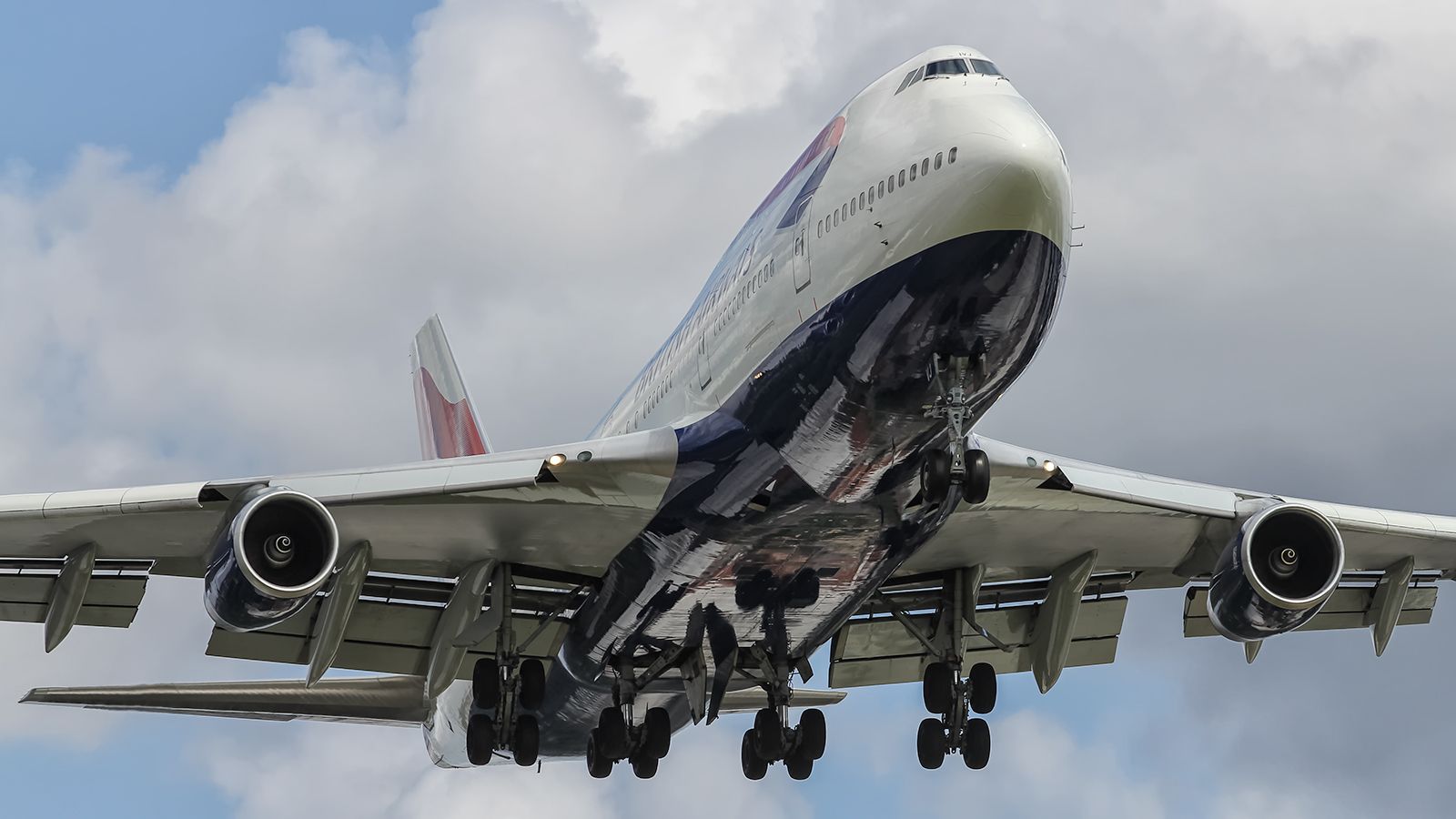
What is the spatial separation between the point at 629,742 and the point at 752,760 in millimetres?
1751

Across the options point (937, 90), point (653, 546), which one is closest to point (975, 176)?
point (937, 90)

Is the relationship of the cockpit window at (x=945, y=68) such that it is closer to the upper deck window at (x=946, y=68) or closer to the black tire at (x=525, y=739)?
the upper deck window at (x=946, y=68)

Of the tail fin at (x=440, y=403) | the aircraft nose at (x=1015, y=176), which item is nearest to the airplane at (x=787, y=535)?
the aircraft nose at (x=1015, y=176)

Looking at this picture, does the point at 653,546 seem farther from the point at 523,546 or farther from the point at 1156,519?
the point at 1156,519

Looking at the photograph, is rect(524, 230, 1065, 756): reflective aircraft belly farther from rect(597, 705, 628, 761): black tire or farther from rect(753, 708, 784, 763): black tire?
rect(753, 708, 784, 763): black tire

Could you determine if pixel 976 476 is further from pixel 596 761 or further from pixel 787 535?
pixel 596 761

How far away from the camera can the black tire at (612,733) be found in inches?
920

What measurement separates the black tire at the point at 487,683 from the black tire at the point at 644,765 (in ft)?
8.13

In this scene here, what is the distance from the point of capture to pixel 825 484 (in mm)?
17656

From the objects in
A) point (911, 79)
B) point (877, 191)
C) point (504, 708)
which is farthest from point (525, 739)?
point (911, 79)

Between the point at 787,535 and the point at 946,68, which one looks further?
the point at 787,535

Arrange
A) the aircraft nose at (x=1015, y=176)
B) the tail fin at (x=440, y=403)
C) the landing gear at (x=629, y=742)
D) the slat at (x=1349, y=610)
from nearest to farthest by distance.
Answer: the aircraft nose at (x=1015, y=176), the landing gear at (x=629, y=742), the slat at (x=1349, y=610), the tail fin at (x=440, y=403)

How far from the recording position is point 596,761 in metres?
23.6

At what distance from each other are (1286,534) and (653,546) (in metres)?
7.63
